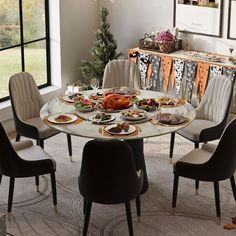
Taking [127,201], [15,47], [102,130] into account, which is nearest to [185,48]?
[15,47]

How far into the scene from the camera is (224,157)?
503 centimetres

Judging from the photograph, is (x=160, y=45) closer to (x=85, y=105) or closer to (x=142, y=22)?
(x=142, y=22)

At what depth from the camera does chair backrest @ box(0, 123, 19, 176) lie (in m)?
5.05

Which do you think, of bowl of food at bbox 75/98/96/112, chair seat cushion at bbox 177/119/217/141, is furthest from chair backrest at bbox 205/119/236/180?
bowl of food at bbox 75/98/96/112

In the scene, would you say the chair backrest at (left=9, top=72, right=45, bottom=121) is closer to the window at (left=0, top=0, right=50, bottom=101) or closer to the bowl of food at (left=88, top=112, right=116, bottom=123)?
the bowl of food at (left=88, top=112, right=116, bottom=123)

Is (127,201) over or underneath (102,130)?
underneath

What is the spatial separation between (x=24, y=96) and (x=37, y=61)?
181 cm

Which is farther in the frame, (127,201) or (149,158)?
(149,158)

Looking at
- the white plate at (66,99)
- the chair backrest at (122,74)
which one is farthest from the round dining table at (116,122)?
the chair backrest at (122,74)

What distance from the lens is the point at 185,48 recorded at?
7934 millimetres

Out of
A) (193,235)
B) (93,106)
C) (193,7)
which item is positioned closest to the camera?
(193,235)

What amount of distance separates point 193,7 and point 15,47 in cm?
233

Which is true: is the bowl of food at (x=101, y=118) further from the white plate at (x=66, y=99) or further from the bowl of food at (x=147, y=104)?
the white plate at (x=66, y=99)

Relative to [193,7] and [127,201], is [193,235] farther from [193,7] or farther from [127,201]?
[193,7]
